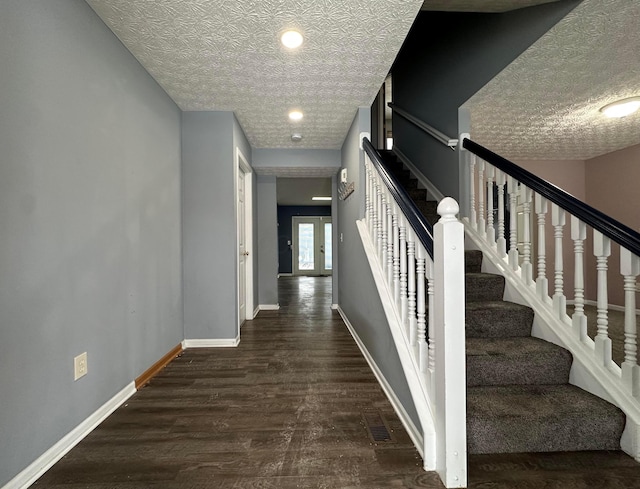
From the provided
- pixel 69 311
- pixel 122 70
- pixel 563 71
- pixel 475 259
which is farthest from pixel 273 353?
pixel 563 71

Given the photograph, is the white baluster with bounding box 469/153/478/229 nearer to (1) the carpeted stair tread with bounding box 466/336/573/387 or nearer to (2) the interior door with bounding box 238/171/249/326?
(1) the carpeted stair tread with bounding box 466/336/573/387

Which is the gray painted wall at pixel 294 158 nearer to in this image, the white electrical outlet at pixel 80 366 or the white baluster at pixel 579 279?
the white baluster at pixel 579 279

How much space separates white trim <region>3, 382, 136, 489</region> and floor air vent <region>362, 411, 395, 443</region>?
1474 mm

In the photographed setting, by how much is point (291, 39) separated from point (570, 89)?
2273 mm

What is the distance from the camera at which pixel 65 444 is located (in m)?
1.46

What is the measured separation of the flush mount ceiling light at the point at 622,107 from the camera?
101 inches

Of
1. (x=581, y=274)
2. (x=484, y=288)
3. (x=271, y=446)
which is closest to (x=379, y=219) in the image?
(x=484, y=288)

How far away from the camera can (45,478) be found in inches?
51.1

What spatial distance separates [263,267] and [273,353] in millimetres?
2255

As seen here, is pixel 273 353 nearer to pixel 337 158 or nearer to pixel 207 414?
pixel 207 414

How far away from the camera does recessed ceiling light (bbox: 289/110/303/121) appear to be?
298cm

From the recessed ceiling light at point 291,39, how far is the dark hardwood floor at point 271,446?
2.25m

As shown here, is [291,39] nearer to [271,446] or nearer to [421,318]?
[421,318]

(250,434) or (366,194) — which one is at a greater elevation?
(366,194)
